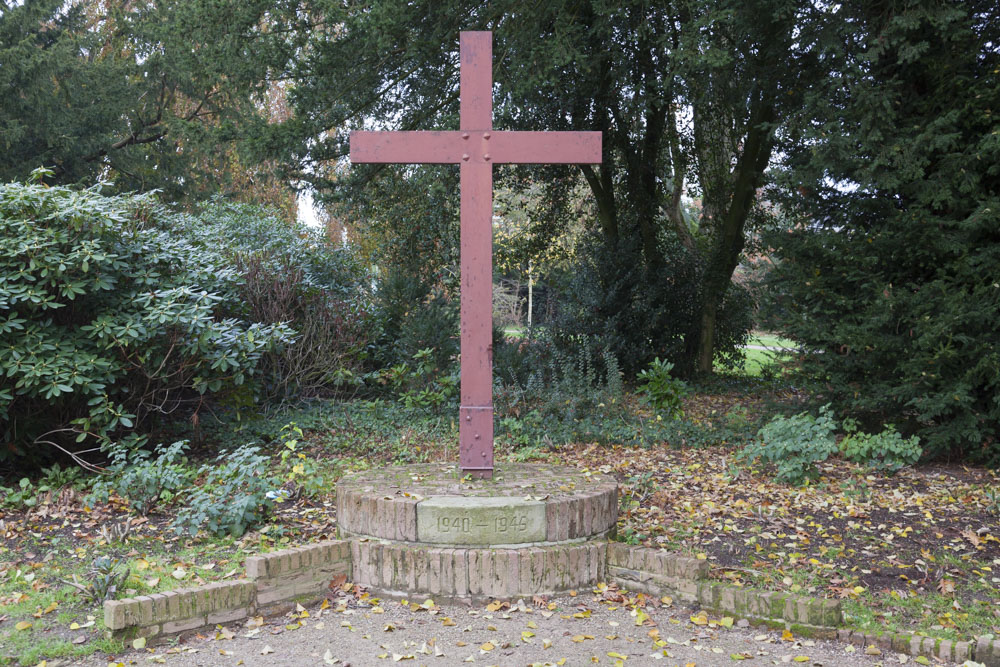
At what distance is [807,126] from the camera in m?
7.07

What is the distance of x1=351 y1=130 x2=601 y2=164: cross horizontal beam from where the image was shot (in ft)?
15.0

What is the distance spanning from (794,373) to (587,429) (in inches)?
78.9

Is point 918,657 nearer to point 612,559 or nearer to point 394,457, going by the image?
point 612,559

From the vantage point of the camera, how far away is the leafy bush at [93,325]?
569 cm

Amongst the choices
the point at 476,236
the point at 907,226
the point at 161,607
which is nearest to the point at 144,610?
the point at 161,607

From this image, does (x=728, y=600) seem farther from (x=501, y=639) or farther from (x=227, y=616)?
(x=227, y=616)

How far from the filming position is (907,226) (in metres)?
6.54

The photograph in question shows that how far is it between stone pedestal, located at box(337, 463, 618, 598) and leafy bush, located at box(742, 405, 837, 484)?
2246 millimetres

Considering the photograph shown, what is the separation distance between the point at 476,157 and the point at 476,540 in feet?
7.15

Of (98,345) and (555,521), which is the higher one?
(98,345)

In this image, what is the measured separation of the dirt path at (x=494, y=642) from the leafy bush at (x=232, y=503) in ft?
3.48

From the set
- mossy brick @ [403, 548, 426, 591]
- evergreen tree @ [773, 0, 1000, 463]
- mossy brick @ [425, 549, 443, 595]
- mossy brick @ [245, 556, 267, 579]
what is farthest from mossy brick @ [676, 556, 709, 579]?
evergreen tree @ [773, 0, 1000, 463]

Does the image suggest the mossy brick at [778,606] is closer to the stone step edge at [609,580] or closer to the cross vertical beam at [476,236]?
the stone step edge at [609,580]

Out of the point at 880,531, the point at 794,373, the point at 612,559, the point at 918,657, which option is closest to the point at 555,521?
the point at 612,559
